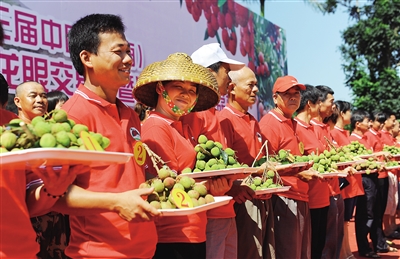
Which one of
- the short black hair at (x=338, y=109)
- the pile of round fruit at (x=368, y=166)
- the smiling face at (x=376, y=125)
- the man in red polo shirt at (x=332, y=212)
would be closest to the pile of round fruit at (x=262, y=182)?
the man in red polo shirt at (x=332, y=212)

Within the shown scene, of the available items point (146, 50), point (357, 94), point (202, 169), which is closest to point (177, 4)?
point (146, 50)

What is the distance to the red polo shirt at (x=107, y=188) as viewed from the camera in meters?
2.04

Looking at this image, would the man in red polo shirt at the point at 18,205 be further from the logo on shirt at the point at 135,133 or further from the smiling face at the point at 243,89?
the smiling face at the point at 243,89

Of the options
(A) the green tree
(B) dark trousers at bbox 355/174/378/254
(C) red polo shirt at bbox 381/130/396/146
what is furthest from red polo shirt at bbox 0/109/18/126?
(A) the green tree

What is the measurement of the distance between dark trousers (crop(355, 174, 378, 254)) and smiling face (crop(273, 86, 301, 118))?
2864 mm

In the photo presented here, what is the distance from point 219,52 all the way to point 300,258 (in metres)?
1.94

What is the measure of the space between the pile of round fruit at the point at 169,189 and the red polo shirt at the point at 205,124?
80 centimetres

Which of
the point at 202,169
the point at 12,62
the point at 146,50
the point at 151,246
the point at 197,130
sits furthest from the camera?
the point at 146,50

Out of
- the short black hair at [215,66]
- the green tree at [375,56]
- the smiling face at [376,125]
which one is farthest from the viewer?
the green tree at [375,56]

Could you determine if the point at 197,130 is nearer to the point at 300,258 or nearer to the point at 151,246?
the point at 151,246

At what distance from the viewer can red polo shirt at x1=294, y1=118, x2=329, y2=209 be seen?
477 cm

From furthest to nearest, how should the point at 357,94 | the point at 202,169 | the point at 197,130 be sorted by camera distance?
the point at 357,94, the point at 197,130, the point at 202,169

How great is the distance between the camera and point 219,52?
3.67m

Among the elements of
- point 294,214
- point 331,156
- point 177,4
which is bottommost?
point 294,214
